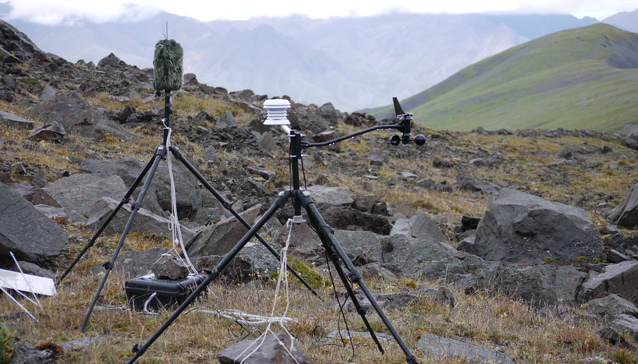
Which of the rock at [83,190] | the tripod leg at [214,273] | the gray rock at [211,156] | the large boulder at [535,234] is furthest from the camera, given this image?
the gray rock at [211,156]

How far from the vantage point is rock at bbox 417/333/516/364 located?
174 inches

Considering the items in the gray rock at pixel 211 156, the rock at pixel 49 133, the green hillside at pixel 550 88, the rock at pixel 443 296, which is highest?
the green hillside at pixel 550 88

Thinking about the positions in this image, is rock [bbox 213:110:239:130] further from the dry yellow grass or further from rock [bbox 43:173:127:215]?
rock [bbox 43:173:127:215]

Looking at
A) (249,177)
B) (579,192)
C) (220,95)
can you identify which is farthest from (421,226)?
(220,95)

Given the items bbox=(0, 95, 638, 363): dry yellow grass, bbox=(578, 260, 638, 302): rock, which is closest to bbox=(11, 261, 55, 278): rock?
bbox=(0, 95, 638, 363): dry yellow grass

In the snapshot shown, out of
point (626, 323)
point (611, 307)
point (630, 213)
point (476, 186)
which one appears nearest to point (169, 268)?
point (626, 323)

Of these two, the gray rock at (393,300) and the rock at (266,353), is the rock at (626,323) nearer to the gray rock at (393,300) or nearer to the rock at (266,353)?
the gray rock at (393,300)

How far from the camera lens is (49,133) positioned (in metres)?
13.6

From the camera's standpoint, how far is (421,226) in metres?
12.3

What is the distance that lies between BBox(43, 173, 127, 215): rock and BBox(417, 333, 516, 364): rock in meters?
7.01

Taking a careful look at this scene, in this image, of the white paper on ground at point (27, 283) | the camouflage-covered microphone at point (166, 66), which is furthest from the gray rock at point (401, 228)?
the white paper on ground at point (27, 283)

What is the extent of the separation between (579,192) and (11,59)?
26.6 m

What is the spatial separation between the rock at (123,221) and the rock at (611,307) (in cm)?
654

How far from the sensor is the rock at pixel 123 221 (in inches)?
337
